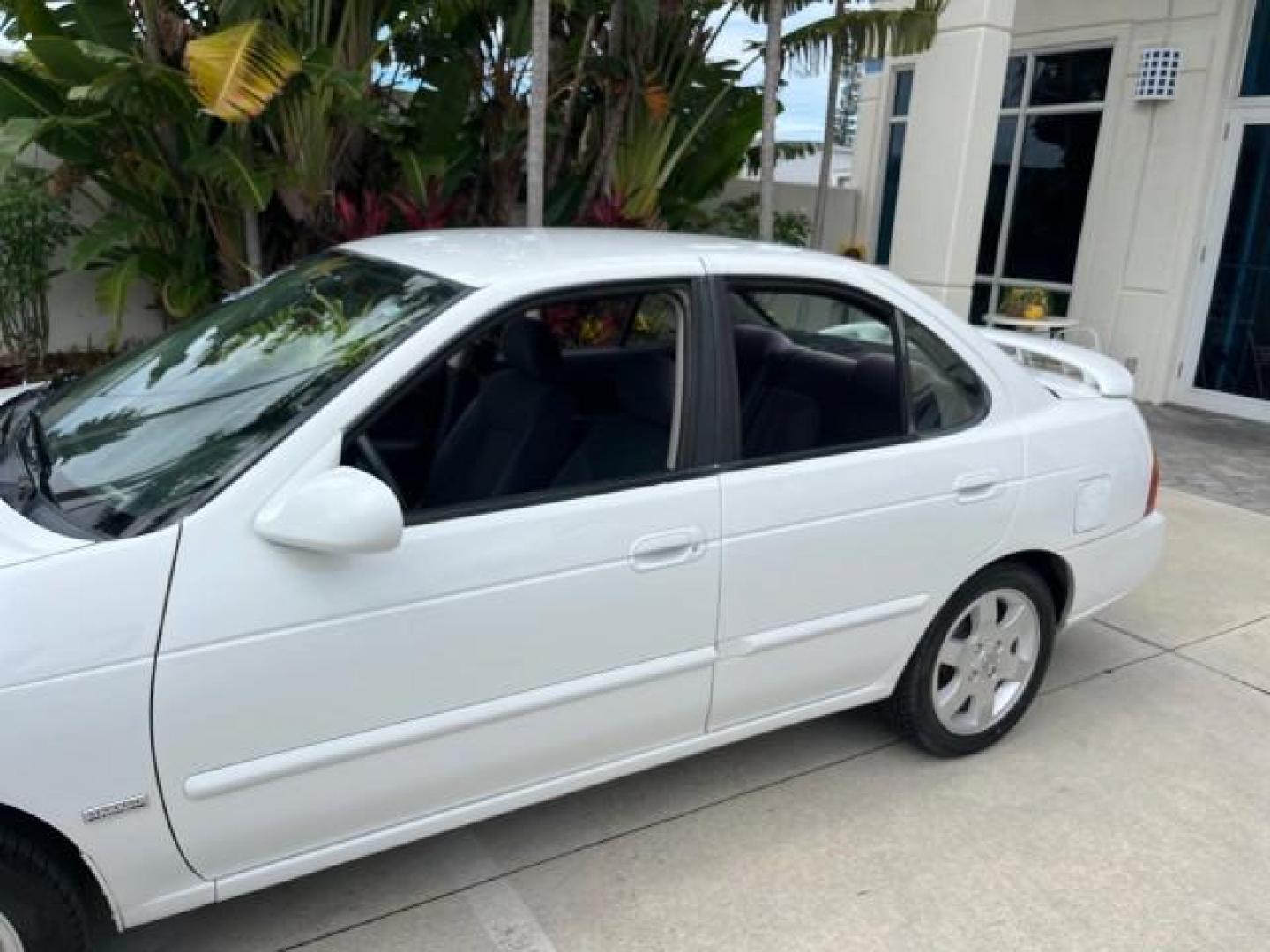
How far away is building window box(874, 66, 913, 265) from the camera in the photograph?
39.4 ft

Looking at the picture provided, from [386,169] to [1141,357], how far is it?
22.5ft

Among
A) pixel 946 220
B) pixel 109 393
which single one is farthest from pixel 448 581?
pixel 946 220

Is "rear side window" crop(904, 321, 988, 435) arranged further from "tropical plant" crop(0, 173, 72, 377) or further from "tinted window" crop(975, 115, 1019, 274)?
"tinted window" crop(975, 115, 1019, 274)

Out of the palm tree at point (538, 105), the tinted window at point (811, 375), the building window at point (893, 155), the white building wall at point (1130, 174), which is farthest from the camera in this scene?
the building window at point (893, 155)

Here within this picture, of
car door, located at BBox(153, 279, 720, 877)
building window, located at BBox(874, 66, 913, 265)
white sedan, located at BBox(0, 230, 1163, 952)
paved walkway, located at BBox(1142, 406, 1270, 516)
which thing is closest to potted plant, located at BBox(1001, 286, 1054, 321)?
paved walkway, located at BBox(1142, 406, 1270, 516)

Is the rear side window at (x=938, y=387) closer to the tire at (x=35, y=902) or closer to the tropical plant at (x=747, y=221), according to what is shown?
the tire at (x=35, y=902)

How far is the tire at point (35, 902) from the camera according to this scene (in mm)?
2002

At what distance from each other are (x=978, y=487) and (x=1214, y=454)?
18.8 ft

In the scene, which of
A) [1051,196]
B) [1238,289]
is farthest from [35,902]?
[1051,196]

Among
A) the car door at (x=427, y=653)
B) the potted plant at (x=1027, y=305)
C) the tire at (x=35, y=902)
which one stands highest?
the potted plant at (x=1027, y=305)

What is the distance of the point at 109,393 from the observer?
2.76 metres

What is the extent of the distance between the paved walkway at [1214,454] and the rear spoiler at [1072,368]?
3.16 m

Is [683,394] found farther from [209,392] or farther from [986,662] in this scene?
[986,662]

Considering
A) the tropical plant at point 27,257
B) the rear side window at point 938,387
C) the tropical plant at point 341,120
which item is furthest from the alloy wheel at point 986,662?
the tropical plant at point 27,257
